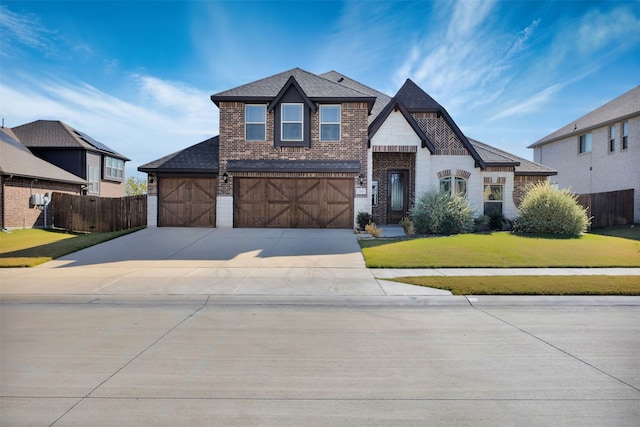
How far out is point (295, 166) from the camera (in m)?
18.1

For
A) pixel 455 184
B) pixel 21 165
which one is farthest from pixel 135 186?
pixel 455 184

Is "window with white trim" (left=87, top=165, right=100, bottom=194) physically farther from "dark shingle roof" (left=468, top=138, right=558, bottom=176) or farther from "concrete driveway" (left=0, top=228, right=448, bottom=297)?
"dark shingle roof" (left=468, top=138, right=558, bottom=176)

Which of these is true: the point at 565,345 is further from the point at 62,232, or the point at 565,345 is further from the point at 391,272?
the point at 62,232

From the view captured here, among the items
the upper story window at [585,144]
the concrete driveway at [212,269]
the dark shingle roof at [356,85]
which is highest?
the dark shingle roof at [356,85]

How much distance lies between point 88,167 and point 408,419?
104 ft

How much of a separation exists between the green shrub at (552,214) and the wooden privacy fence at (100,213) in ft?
62.1

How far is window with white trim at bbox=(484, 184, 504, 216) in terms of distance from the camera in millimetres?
19625

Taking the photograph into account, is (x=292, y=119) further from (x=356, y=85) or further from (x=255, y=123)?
(x=356, y=85)

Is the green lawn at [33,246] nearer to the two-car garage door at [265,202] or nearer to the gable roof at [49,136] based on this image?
the two-car garage door at [265,202]

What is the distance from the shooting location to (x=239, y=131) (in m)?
18.5

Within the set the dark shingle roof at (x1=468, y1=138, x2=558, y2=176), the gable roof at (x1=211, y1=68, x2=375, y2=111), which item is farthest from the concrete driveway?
the dark shingle roof at (x1=468, y1=138, x2=558, y2=176)

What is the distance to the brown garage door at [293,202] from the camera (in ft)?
60.9

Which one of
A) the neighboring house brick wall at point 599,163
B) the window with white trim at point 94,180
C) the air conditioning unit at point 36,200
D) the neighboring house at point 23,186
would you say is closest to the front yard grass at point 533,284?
the neighboring house brick wall at point 599,163

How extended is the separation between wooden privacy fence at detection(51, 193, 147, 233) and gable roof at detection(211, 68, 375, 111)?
724 centimetres
